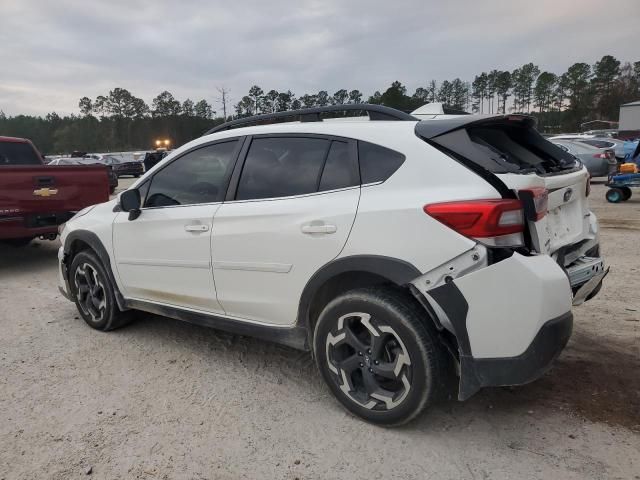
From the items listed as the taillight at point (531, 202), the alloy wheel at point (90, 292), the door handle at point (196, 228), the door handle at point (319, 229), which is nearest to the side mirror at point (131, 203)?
the door handle at point (196, 228)

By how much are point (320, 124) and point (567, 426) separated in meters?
2.28

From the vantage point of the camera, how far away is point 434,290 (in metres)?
2.43

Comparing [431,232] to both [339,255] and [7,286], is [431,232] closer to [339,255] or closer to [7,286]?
[339,255]

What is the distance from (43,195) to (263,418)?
5.44 metres

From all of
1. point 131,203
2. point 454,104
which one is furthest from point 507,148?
point 454,104

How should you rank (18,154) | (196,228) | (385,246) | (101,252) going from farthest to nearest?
(18,154) → (101,252) → (196,228) → (385,246)

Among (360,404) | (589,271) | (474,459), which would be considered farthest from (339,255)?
(589,271)

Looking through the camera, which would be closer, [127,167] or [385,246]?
[385,246]

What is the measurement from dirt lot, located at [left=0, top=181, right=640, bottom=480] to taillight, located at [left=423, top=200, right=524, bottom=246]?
3.66 feet

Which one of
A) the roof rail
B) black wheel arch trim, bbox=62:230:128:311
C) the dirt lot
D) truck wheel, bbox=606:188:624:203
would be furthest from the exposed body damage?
truck wheel, bbox=606:188:624:203

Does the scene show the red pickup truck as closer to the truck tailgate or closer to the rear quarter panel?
the truck tailgate

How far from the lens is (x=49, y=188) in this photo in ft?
22.5

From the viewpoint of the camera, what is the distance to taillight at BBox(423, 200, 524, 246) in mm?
2332

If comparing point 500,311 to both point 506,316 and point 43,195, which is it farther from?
point 43,195
